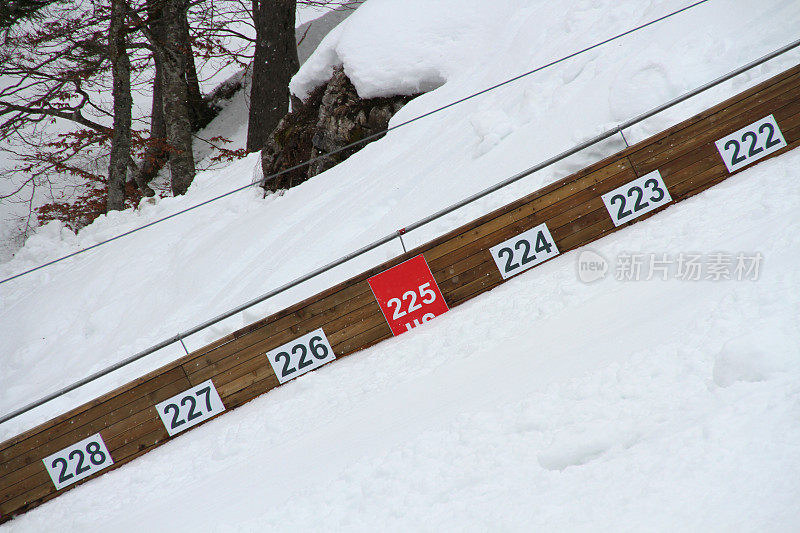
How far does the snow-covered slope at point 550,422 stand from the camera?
2883 millimetres

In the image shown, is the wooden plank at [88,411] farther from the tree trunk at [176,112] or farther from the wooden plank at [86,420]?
the tree trunk at [176,112]

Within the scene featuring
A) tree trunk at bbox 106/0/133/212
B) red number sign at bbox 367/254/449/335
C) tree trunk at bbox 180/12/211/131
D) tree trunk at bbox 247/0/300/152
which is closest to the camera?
red number sign at bbox 367/254/449/335

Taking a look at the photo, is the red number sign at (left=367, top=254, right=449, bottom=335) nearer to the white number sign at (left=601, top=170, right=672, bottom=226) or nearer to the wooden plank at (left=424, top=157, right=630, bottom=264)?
the wooden plank at (left=424, top=157, right=630, bottom=264)

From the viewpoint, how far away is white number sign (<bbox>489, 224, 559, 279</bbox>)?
5270 millimetres

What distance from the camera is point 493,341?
4.58m

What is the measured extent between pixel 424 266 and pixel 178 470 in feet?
8.31

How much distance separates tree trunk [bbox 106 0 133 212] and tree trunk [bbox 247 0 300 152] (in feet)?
9.55

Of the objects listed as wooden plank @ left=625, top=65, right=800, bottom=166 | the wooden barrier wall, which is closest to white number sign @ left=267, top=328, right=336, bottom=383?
the wooden barrier wall

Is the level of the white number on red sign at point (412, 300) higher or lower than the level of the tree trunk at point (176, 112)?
lower

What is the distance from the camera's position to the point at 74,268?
9.82 metres

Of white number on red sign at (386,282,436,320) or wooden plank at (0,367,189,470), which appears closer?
wooden plank at (0,367,189,470)

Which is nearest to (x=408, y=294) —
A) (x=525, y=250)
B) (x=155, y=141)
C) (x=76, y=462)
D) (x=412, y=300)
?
(x=412, y=300)

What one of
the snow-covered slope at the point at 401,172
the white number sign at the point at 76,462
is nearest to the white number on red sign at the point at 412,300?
the snow-covered slope at the point at 401,172

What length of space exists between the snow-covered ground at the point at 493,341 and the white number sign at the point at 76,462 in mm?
152
